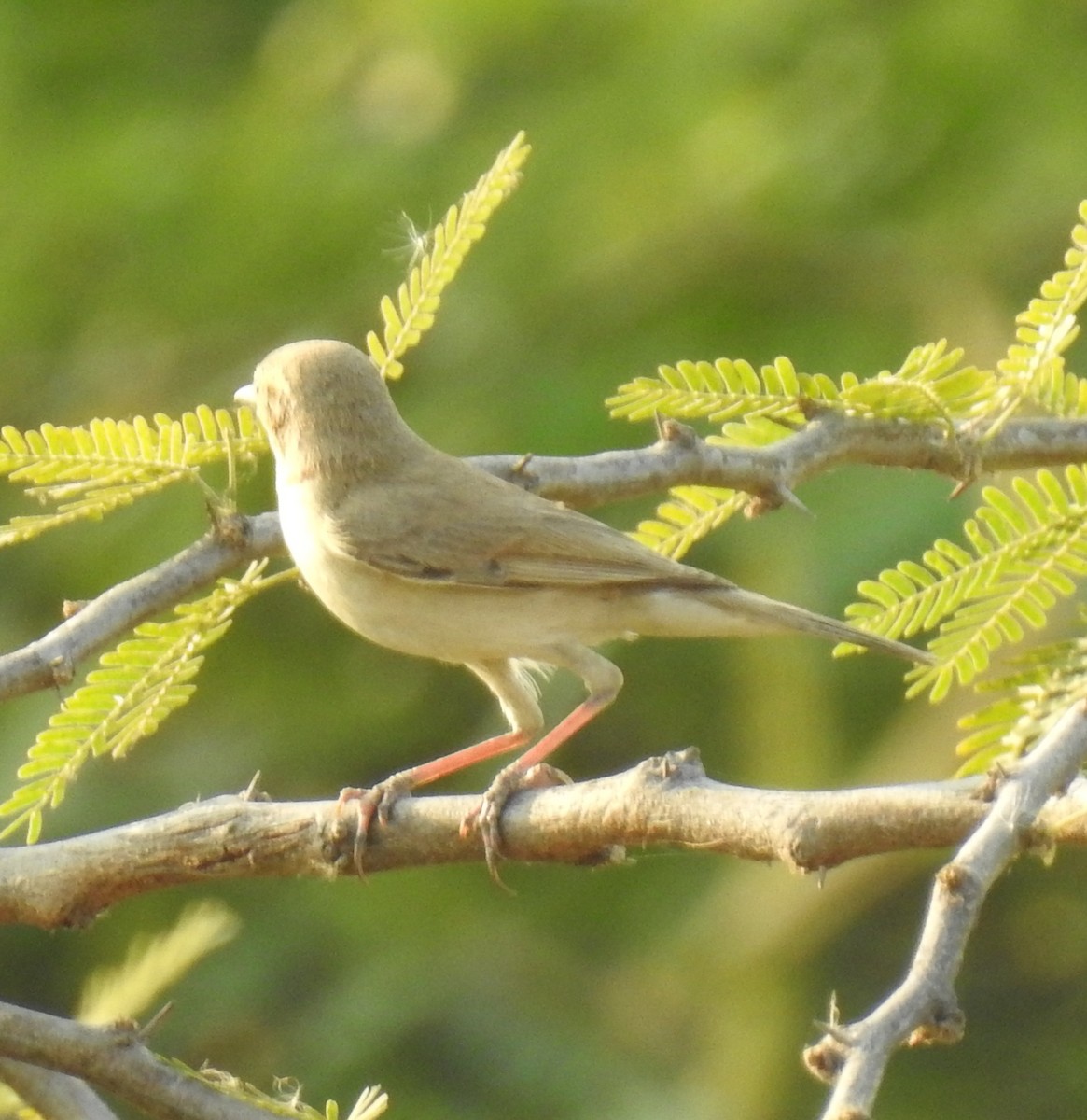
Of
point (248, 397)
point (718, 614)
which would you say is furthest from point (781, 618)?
point (248, 397)

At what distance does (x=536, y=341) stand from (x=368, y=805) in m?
4.28

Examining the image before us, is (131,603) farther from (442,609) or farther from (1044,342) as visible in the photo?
(1044,342)

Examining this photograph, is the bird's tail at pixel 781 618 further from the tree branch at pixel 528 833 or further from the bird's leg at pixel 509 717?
the tree branch at pixel 528 833

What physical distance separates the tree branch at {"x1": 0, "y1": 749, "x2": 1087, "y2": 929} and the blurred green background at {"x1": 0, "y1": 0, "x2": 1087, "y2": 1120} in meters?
3.32

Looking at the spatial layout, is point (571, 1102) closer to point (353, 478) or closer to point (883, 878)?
point (883, 878)

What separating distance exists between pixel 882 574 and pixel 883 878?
15.0 ft

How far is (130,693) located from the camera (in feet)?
9.35

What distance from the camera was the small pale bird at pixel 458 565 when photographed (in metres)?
3.80

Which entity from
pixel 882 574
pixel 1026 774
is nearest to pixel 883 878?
pixel 882 574

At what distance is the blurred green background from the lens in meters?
6.25

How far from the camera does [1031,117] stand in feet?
20.0

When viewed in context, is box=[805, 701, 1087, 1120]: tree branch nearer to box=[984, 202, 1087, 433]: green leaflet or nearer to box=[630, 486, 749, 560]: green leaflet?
box=[984, 202, 1087, 433]: green leaflet

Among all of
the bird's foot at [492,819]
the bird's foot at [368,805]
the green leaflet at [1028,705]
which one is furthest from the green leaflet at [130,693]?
the green leaflet at [1028,705]

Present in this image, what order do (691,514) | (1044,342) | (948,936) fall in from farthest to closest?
(691,514), (1044,342), (948,936)
